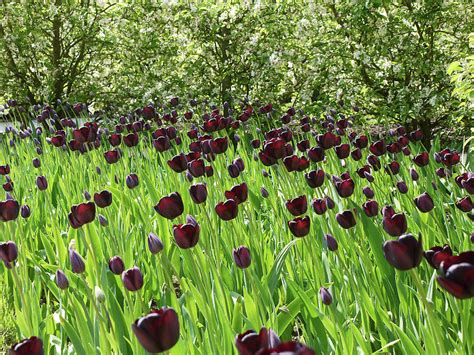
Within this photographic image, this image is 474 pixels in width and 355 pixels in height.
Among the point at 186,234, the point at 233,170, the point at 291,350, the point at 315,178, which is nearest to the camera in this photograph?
the point at 291,350

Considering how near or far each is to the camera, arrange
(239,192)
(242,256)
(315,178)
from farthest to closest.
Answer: (315,178) → (239,192) → (242,256)

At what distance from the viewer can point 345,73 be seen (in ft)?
18.8

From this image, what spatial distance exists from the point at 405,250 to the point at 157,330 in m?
0.50

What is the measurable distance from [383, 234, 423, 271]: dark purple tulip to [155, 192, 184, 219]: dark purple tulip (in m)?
0.70

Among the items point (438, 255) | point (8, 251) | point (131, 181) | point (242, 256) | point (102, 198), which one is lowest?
point (438, 255)

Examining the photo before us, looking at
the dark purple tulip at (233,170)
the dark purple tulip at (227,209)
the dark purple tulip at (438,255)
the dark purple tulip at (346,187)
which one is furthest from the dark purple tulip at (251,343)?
the dark purple tulip at (233,170)

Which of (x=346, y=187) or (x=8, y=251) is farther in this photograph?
(x=346, y=187)

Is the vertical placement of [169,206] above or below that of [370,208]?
above

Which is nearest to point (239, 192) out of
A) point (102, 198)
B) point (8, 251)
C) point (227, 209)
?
point (227, 209)

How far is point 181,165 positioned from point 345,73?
369 cm

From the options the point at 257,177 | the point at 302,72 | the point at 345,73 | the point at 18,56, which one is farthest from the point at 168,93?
the point at 257,177

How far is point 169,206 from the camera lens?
1631 millimetres

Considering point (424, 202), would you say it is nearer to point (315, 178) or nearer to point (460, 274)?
point (315, 178)

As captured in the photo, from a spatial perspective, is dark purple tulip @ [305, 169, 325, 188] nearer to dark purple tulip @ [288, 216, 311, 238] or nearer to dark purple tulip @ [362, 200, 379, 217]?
dark purple tulip @ [362, 200, 379, 217]
